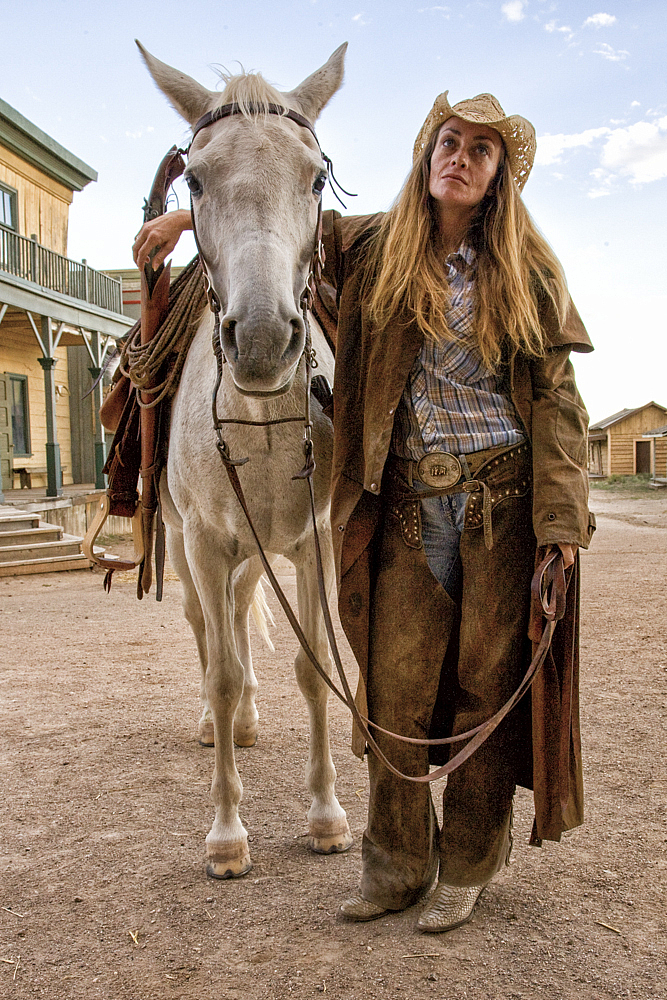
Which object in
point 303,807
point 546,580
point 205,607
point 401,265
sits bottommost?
point 303,807

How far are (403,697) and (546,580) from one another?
1.83 feet

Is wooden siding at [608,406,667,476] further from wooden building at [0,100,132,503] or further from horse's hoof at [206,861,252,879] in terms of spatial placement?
horse's hoof at [206,861,252,879]

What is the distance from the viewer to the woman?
2000 millimetres

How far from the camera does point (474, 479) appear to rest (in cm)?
201

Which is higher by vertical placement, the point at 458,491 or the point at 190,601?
the point at 458,491

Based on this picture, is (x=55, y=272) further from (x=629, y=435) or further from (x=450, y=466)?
(x=629, y=435)

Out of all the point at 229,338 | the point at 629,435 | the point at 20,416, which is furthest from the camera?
the point at 629,435

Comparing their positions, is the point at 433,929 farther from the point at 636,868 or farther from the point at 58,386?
the point at 58,386

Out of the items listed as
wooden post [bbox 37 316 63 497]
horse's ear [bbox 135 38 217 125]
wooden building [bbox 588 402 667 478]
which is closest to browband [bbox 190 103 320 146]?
horse's ear [bbox 135 38 217 125]

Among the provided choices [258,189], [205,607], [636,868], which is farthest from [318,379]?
[636,868]

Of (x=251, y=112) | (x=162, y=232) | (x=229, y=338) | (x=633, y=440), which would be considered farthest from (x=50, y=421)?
(x=633, y=440)

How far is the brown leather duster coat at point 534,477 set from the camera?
1.96 meters

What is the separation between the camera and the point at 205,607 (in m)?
2.61

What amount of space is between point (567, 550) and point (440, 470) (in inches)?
15.7
